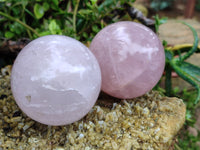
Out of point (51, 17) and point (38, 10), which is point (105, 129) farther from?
point (51, 17)

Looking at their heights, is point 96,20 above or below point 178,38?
above

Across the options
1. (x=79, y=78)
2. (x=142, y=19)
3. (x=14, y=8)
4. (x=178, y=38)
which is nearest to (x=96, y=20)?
(x=142, y=19)

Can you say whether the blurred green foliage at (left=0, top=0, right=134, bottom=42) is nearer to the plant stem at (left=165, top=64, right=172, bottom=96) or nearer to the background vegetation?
the background vegetation

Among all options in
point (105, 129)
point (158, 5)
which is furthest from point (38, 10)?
point (158, 5)

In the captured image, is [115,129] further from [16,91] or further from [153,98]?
[16,91]

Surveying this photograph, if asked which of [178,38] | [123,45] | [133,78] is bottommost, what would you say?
[178,38]
